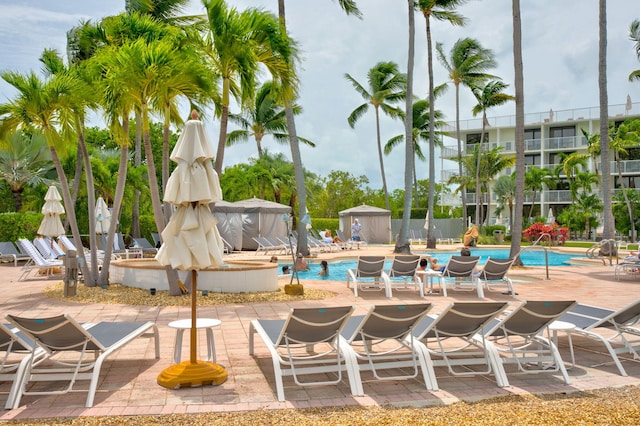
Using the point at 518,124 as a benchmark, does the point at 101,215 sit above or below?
below

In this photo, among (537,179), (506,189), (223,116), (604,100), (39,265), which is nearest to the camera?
(223,116)

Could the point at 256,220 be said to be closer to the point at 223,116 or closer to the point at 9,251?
the point at 9,251

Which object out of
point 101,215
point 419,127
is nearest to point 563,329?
point 101,215

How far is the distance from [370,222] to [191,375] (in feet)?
87.1

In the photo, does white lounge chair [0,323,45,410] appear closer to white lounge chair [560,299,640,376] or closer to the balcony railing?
white lounge chair [560,299,640,376]

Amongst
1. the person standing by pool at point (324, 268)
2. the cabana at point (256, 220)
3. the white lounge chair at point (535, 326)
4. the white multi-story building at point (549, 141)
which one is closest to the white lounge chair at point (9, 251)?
the cabana at point (256, 220)

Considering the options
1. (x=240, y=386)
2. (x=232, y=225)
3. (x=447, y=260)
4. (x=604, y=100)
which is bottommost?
(x=447, y=260)

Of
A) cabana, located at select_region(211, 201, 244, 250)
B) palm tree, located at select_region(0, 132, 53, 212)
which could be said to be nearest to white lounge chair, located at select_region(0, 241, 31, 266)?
cabana, located at select_region(211, 201, 244, 250)

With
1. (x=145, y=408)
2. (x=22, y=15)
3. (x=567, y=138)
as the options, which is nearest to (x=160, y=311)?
(x=145, y=408)

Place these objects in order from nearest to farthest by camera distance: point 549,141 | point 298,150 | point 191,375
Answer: point 191,375 < point 298,150 < point 549,141

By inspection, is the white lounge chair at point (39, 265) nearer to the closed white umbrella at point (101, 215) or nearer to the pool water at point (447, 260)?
the closed white umbrella at point (101, 215)

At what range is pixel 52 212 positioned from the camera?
48.6 ft

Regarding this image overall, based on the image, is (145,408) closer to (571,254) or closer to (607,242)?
(607,242)

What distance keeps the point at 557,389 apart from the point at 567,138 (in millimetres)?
41305
